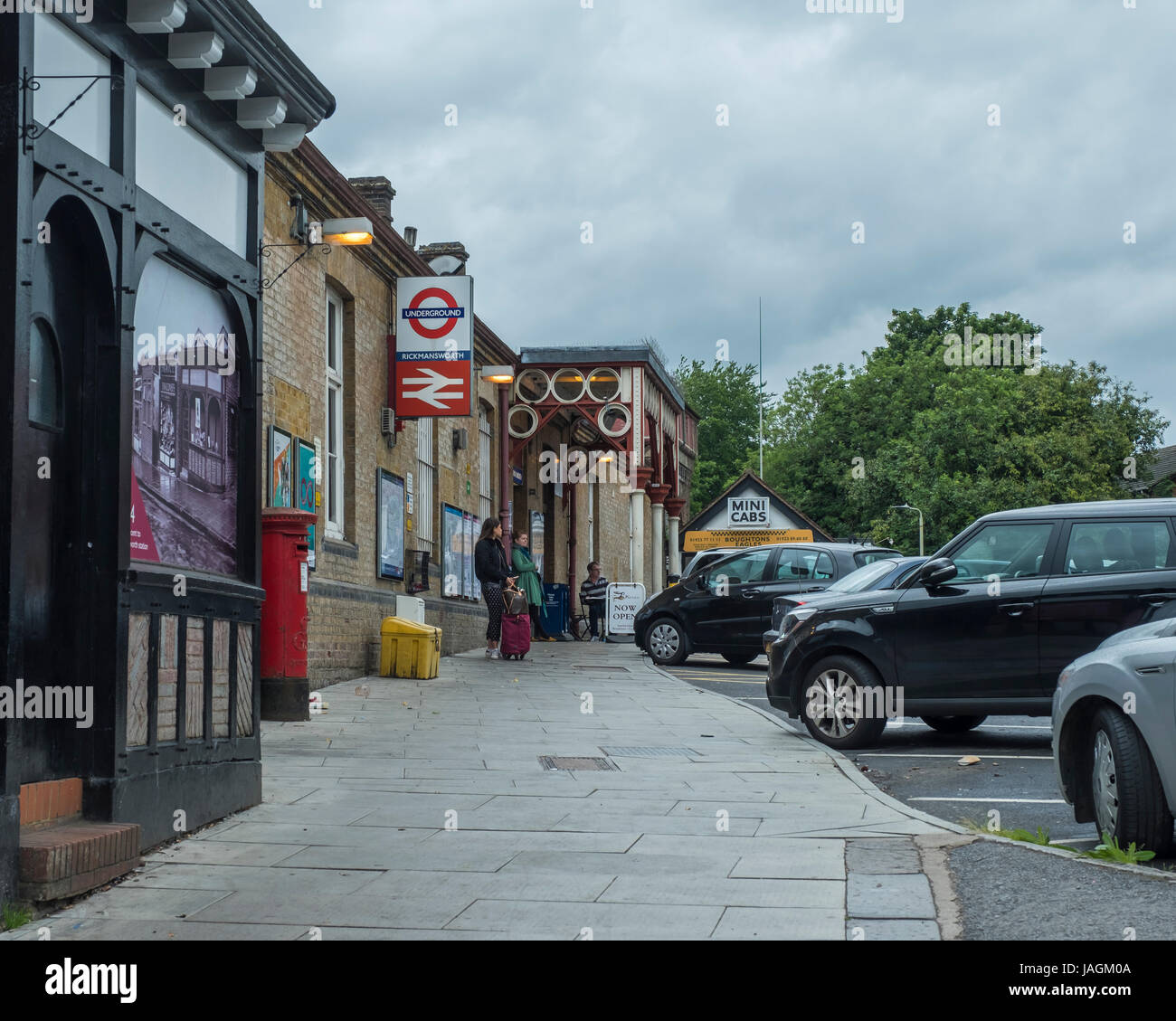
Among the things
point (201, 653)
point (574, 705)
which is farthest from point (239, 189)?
point (574, 705)

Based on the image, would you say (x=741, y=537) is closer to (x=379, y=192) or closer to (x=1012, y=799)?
(x=379, y=192)

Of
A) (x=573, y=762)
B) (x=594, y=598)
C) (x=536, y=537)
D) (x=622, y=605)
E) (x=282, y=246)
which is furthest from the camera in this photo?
(x=536, y=537)

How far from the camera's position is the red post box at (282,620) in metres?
12.0

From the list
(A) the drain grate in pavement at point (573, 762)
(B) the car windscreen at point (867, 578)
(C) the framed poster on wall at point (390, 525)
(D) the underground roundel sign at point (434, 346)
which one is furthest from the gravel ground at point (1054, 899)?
(D) the underground roundel sign at point (434, 346)

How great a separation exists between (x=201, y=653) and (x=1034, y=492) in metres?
53.2

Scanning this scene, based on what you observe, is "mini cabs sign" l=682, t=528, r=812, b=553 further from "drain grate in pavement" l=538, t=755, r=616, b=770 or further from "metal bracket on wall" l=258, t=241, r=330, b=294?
"drain grate in pavement" l=538, t=755, r=616, b=770

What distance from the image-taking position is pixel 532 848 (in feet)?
22.0

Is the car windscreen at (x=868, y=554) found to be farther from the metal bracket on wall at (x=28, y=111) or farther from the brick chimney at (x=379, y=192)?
the metal bracket on wall at (x=28, y=111)

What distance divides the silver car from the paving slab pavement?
0.91m

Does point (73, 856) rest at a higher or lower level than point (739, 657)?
lower

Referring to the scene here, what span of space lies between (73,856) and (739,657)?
1632cm

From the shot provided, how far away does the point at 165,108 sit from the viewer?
7.23 meters

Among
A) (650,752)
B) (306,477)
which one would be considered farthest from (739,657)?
(650,752)

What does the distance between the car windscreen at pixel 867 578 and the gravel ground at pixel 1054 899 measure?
7.16m
